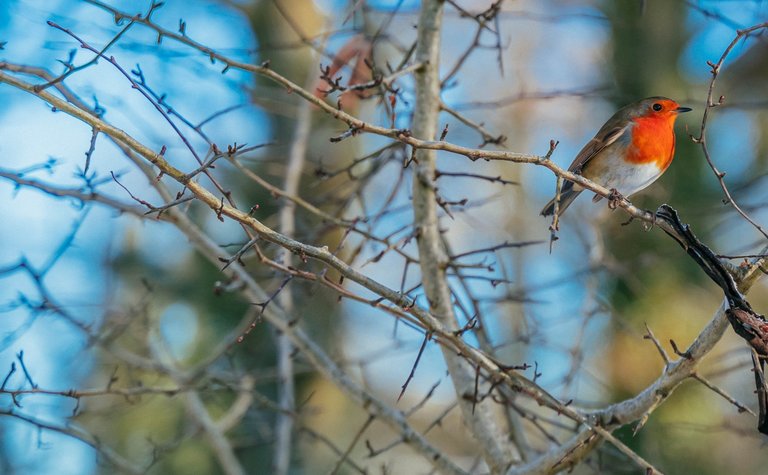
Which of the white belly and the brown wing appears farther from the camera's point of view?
the brown wing

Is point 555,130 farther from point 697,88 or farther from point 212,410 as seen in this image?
point 212,410

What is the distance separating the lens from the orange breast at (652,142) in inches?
147

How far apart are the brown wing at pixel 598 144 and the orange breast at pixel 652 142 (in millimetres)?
77

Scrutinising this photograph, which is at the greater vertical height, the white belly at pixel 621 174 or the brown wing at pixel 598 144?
the brown wing at pixel 598 144

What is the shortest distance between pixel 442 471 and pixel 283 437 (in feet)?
4.04

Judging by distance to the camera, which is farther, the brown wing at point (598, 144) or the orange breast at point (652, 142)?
the brown wing at point (598, 144)

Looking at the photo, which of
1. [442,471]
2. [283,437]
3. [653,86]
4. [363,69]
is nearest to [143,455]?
[283,437]

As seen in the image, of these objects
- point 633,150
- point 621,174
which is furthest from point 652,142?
point 621,174

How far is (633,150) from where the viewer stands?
374cm

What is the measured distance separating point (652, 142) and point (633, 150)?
87mm

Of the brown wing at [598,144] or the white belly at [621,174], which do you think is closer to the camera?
the white belly at [621,174]

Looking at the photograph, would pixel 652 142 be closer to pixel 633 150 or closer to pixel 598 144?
pixel 633 150

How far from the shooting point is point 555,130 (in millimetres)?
11250

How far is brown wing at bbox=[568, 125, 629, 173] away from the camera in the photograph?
385 centimetres
